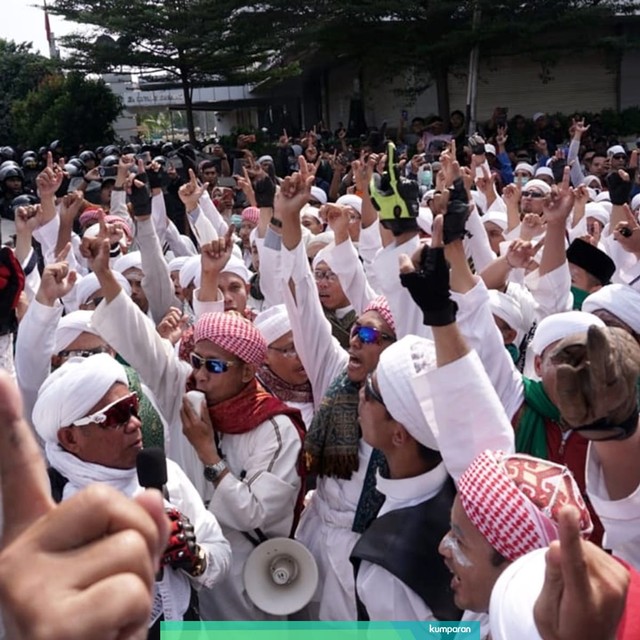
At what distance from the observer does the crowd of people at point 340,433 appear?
918 mm

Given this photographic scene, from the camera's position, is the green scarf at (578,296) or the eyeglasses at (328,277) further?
the eyeglasses at (328,277)

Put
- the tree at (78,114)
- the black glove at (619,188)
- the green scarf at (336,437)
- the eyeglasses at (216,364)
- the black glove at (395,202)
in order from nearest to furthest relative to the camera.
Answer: the green scarf at (336,437)
the eyeglasses at (216,364)
the black glove at (395,202)
the black glove at (619,188)
the tree at (78,114)

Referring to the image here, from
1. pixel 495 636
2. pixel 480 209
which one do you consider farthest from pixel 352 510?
pixel 480 209

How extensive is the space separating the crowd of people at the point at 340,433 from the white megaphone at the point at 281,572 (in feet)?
0.25

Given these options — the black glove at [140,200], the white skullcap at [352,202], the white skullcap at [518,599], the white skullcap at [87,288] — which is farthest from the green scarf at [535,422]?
the white skullcap at [352,202]

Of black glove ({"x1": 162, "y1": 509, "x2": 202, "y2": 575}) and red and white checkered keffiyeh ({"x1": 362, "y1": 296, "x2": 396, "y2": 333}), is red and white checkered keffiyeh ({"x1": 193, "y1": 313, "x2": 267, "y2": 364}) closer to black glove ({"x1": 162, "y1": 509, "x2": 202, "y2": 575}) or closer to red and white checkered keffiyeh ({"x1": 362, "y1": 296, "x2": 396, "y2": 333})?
red and white checkered keffiyeh ({"x1": 362, "y1": 296, "x2": 396, "y2": 333})

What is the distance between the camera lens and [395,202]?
3.19 meters

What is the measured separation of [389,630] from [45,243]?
4021 millimetres

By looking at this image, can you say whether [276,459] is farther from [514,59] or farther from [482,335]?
[514,59]

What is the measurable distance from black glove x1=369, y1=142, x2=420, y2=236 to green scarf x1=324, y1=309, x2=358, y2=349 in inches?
33.1

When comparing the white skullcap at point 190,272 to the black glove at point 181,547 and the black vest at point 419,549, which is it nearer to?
the black glove at point 181,547

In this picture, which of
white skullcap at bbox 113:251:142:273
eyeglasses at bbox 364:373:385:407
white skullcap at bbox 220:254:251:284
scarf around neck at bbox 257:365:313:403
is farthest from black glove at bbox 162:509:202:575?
white skullcap at bbox 113:251:142:273

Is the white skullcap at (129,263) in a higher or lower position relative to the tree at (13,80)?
lower

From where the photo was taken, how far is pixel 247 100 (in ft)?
103
